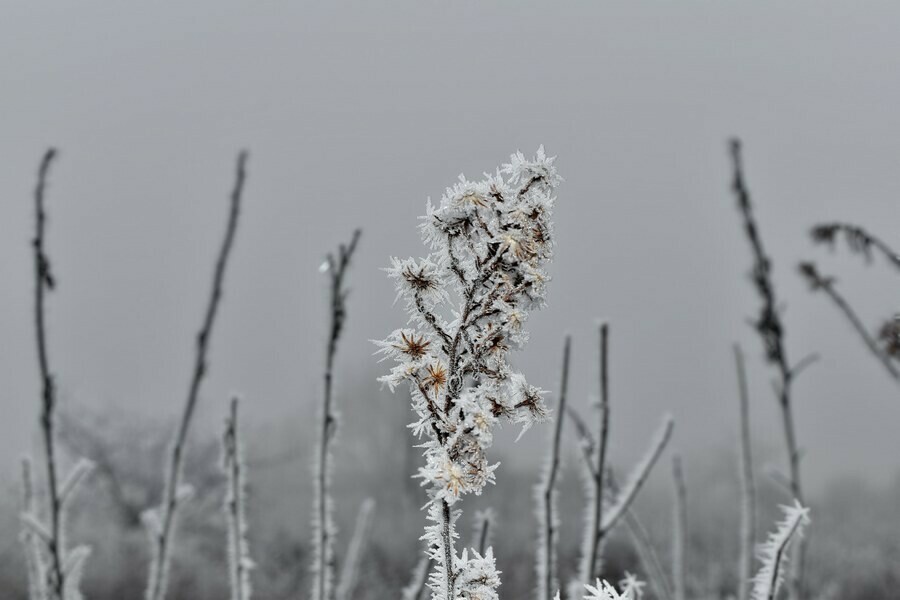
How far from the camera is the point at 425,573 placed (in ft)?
6.72

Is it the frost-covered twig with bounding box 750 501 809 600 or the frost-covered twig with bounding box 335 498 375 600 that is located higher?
the frost-covered twig with bounding box 335 498 375 600

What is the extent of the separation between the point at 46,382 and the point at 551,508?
1208mm

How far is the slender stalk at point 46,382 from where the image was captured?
6.56 feet

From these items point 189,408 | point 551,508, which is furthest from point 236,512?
point 551,508

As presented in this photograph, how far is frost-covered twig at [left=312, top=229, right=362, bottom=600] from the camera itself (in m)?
2.06

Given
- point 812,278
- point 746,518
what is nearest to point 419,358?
point 746,518

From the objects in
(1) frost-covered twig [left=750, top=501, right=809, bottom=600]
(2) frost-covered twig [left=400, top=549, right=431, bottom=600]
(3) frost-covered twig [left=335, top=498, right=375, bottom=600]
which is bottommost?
(1) frost-covered twig [left=750, top=501, right=809, bottom=600]

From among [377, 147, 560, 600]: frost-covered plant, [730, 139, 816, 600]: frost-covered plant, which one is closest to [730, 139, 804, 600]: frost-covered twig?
[730, 139, 816, 600]: frost-covered plant

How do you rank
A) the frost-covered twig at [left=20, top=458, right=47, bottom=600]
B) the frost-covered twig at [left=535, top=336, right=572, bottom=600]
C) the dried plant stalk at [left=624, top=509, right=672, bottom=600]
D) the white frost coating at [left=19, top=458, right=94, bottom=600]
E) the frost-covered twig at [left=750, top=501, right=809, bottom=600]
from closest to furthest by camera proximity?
the frost-covered twig at [left=750, top=501, right=809, bottom=600], the frost-covered twig at [left=535, top=336, right=572, bottom=600], the white frost coating at [left=19, top=458, right=94, bottom=600], the dried plant stalk at [left=624, top=509, right=672, bottom=600], the frost-covered twig at [left=20, top=458, right=47, bottom=600]

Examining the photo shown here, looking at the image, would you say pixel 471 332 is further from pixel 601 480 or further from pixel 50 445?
pixel 50 445

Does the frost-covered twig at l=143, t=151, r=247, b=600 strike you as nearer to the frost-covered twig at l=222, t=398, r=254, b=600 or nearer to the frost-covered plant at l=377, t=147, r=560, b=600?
the frost-covered twig at l=222, t=398, r=254, b=600

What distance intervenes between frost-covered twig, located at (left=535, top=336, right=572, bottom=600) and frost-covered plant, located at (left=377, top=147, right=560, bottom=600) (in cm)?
66

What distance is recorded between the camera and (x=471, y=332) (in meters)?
1.26

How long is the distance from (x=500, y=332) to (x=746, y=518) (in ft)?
5.67
